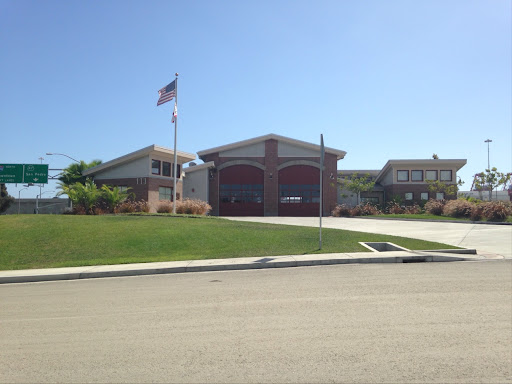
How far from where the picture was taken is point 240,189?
39.2 meters

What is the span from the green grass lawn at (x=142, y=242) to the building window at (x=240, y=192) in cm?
2055

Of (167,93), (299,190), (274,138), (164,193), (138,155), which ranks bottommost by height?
(164,193)

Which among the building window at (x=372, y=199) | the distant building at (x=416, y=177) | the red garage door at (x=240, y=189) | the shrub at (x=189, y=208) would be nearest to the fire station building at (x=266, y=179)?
the red garage door at (x=240, y=189)

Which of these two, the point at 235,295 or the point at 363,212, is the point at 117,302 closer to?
the point at 235,295

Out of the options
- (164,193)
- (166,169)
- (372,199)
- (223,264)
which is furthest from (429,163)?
(223,264)

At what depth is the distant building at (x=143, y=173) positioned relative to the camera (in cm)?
3164

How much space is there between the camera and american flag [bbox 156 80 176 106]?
26531mm

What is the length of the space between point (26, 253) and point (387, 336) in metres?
12.7

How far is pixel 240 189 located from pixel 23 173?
18289 millimetres

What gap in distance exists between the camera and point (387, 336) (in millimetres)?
4824

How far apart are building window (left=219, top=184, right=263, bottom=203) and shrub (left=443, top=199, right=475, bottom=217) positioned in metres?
16.4

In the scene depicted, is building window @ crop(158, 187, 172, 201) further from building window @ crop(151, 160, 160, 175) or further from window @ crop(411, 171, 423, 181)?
window @ crop(411, 171, 423, 181)

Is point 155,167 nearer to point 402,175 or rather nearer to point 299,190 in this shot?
point 299,190

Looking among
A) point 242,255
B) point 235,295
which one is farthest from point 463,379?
point 242,255
